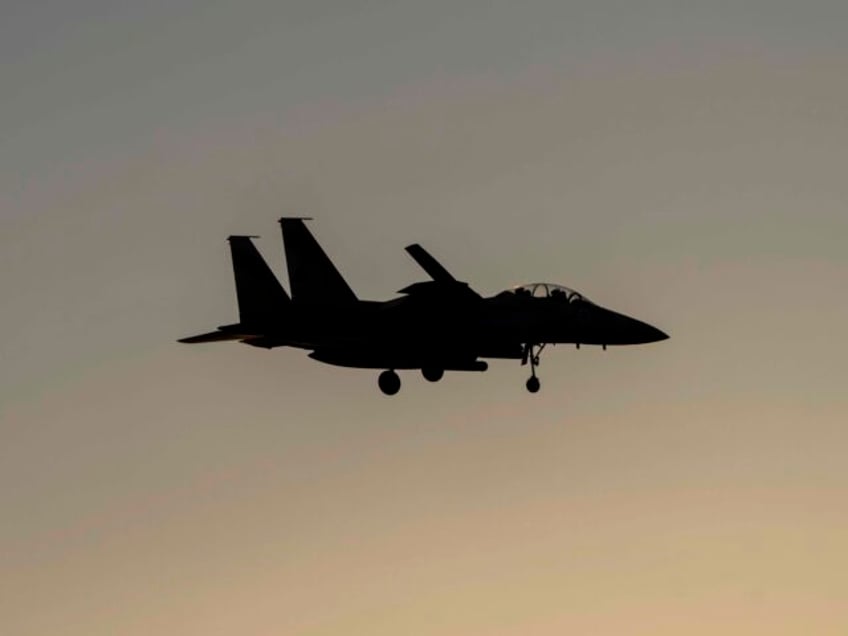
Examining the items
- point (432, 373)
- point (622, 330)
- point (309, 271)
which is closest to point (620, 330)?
point (622, 330)

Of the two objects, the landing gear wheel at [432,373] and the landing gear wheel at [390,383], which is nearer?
the landing gear wheel at [432,373]

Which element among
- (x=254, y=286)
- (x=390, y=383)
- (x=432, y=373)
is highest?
(x=254, y=286)

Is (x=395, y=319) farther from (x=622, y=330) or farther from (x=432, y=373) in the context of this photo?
(x=622, y=330)

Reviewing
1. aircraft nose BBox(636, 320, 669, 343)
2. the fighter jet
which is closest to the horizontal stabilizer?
the fighter jet

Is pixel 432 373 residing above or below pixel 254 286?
→ below

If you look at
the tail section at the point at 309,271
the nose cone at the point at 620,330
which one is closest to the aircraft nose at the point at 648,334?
the nose cone at the point at 620,330

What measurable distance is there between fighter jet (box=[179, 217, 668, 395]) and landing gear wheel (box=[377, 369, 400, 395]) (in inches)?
1.4

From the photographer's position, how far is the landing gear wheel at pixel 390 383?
3947 inches

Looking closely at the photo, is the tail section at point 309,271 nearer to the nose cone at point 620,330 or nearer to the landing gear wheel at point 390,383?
the landing gear wheel at point 390,383

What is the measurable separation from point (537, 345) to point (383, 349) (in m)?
6.01

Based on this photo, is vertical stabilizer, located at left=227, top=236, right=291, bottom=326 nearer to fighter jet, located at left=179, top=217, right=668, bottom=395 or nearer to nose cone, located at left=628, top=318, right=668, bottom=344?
fighter jet, located at left=179, top=217, right=668, bottom=395

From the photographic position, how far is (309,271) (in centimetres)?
9925

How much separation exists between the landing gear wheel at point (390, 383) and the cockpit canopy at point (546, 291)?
205 inches

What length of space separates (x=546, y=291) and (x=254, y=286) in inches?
424
